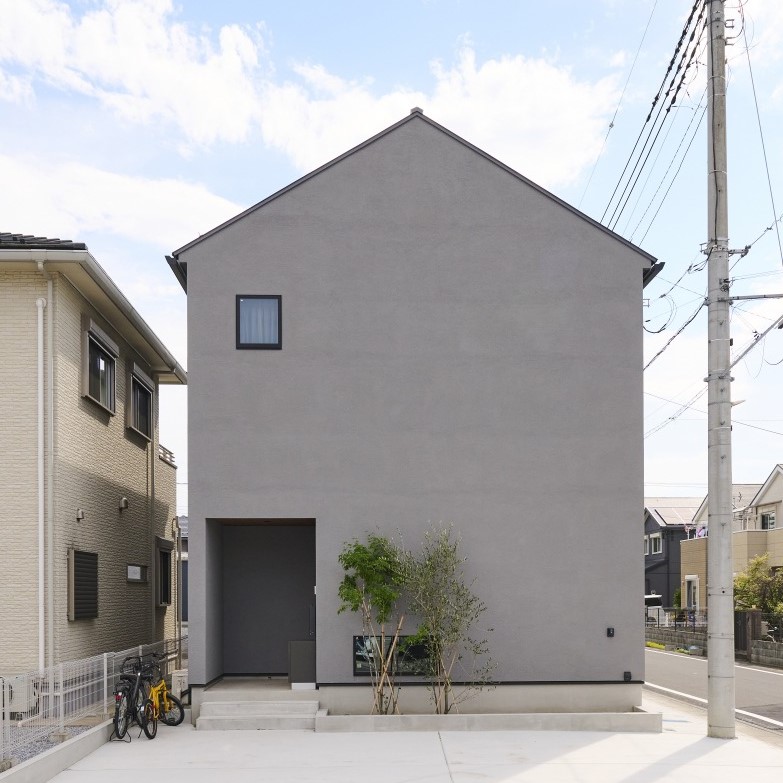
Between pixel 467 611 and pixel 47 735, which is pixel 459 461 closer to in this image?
pixel 467 611

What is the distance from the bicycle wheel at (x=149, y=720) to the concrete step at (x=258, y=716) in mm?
823

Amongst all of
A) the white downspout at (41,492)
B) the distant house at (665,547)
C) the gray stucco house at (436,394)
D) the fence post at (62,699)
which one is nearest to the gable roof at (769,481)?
the distant house at (665,547)

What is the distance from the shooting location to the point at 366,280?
588 inches

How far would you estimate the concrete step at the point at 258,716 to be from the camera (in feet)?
43.8

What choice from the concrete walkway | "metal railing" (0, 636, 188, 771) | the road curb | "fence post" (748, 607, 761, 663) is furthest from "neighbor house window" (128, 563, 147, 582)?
"fence post" (748, 607, 761, 663)

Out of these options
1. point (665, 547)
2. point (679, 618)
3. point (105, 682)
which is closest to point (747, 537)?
point (679, 618)

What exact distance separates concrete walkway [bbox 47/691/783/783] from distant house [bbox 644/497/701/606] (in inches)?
1651

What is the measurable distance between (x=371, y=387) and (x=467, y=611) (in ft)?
12.1

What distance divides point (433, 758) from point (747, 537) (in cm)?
3065

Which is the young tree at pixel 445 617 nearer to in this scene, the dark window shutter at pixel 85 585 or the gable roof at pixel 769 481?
→ the dark window shutter at pixel 85 585

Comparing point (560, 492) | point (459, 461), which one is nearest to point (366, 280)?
point (459, 461)

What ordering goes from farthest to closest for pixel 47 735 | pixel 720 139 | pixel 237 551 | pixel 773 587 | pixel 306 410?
pixel 773 587 < pixel 237 551 < pixel 306 410 < pixel 720 139 < pixel 47 735

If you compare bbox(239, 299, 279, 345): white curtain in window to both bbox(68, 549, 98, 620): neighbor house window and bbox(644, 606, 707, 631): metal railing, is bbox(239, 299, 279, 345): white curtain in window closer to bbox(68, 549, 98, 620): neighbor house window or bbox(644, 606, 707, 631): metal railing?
bbox(68, 549, 98, 620): neighbor house window

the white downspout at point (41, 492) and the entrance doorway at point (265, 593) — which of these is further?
the entrance doorway at point (265, 593)
